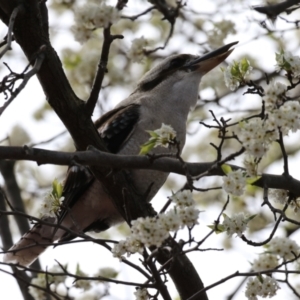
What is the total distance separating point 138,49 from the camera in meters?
5.92

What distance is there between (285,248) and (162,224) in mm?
795

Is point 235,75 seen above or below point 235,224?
above

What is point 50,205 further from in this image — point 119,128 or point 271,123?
point 119,128

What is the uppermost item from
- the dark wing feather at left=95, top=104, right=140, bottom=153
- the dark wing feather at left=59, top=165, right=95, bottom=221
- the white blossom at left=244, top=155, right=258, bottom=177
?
the dark wing feather at left=95, top=104, right=140, bottom=153

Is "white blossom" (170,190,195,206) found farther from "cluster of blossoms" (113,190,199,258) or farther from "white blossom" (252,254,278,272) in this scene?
"white blossom" (252,254,278,272)

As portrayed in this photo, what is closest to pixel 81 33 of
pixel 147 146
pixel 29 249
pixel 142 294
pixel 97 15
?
pixel 97 15

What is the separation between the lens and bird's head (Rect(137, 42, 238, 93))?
622 cm

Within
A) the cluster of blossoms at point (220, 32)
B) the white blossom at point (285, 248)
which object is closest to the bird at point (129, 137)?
the cluster of blossoms at point (220, 32)

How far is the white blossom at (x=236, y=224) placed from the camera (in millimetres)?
3467

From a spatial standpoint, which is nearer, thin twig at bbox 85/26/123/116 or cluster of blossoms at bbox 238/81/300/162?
cluster of blossoms at bbox 238/81/300/162

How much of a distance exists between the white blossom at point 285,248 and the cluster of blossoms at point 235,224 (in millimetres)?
Answer: 169

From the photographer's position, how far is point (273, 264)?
3.46m

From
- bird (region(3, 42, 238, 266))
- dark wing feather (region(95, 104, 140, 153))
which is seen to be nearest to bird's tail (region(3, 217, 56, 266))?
bird (region(3, 42, 238, 266))

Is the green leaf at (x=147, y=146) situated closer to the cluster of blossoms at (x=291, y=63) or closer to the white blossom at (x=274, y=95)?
the white blossom at (x=274, y=95)
